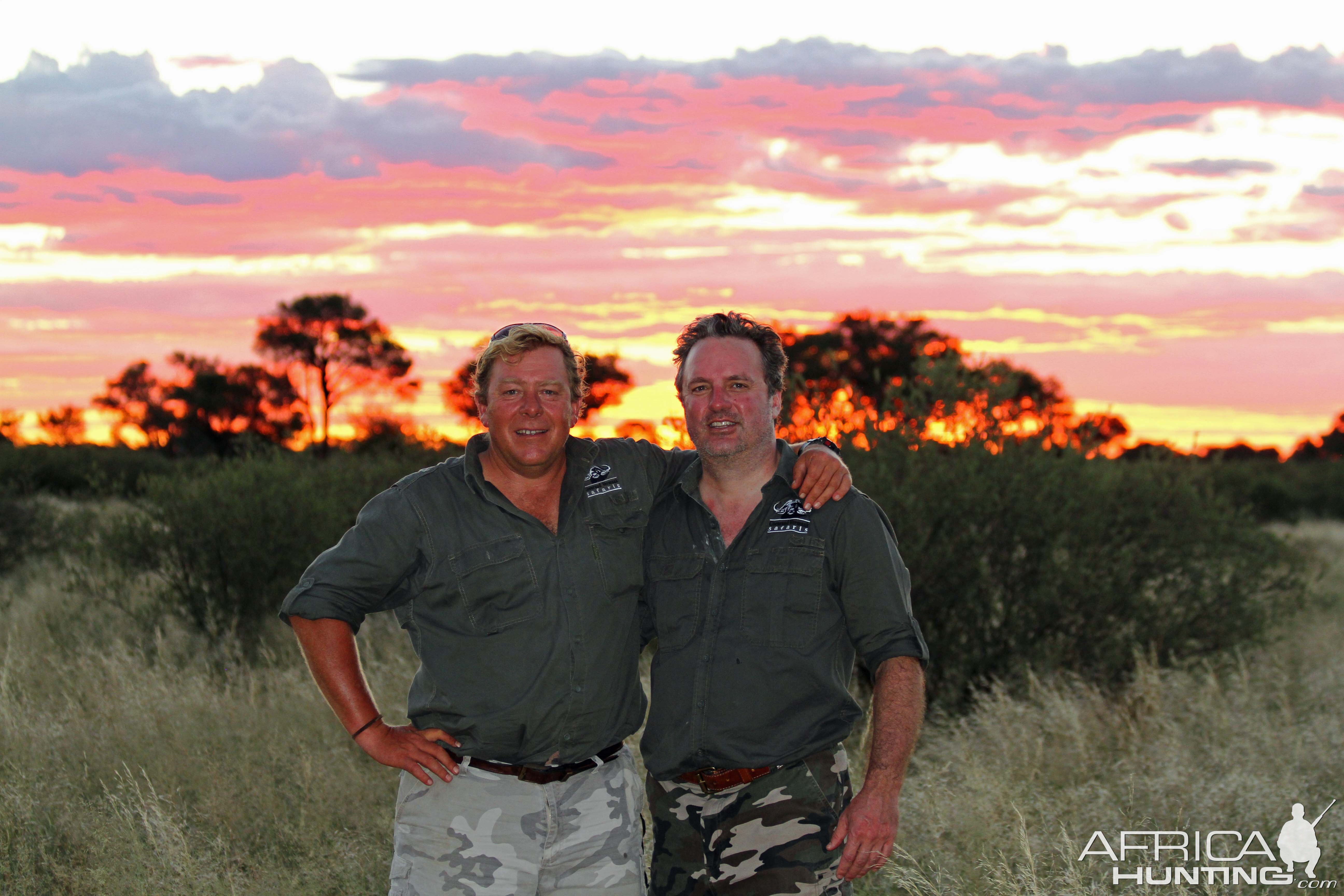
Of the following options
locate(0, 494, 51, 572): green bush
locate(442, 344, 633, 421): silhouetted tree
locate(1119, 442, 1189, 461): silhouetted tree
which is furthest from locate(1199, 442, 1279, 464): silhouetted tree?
locate(0, 494, 51, 572): green bush

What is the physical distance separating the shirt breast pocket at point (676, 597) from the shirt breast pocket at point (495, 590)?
0.41 metres

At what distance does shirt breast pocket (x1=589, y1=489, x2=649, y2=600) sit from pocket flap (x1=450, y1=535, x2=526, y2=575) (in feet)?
0.83

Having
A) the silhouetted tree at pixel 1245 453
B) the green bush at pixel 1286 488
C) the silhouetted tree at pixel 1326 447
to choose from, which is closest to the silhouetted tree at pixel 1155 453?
the green bush at pixel 1286 488

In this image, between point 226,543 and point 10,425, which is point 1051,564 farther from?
point 10,425

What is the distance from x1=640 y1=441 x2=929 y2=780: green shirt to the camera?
3512 millimetres

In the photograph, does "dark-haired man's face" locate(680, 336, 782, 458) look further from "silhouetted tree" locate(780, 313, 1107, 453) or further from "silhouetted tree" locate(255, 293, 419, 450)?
"silhouetted tree" locate(255, 293, 419, 450)

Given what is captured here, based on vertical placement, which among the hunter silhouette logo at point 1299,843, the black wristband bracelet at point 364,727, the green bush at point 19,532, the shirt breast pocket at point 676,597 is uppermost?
the shirt breast pocket at point 676,597

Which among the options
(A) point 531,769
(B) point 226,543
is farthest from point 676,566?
(B) point 226,543

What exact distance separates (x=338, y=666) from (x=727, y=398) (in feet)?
4.96

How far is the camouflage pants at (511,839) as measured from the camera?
3.44m

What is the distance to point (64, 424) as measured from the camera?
57531 mm

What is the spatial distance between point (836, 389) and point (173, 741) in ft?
18.2

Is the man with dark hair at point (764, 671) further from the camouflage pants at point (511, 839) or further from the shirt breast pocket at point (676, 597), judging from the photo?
the camouflage pants at point (511, 839)

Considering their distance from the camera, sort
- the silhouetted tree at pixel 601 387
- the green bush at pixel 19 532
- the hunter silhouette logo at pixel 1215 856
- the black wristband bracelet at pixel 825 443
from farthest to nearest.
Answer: the silhouetted tree at pixel 601 387 < the green bush at pixel 19 532 < the hunter silhouette logo at pixel 1215 856 < the black wristband bracelet at pixel 825 443
